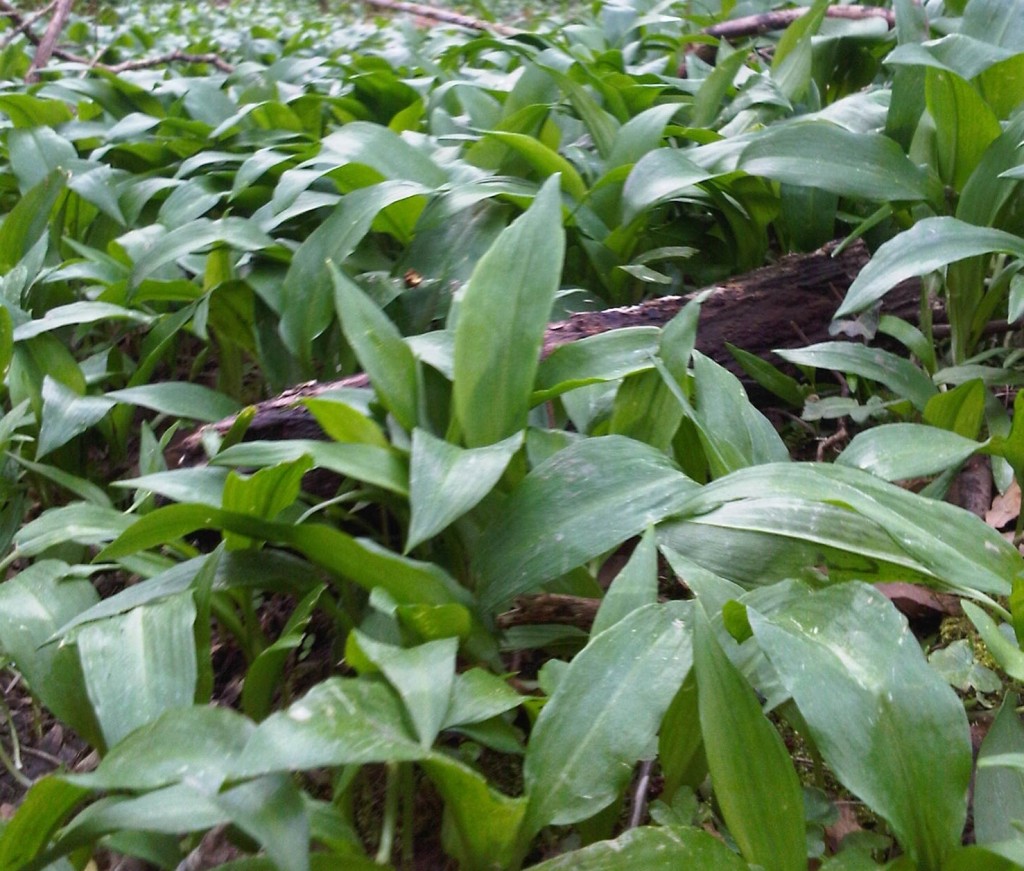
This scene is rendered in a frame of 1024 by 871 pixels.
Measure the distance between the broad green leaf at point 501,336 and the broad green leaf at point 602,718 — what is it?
283mm

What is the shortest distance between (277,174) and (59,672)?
3.59ft

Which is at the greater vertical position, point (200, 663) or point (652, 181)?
point (652, 181)

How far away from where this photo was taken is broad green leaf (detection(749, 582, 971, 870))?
0.53m

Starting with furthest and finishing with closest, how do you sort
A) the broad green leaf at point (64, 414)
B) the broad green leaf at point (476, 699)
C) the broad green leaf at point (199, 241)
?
the broad green leaf at point (199, 241)
the broad green leaf at point (64, 414)
the broad green leaf at point (476, 699)

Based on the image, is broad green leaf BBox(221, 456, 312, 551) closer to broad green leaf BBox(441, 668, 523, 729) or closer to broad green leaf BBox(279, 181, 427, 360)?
broad green leaf BBox(441, 668, 523, 729)

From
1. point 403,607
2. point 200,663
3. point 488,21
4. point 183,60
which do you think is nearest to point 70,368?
point 200,663

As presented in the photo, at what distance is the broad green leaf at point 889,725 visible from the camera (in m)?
0.53

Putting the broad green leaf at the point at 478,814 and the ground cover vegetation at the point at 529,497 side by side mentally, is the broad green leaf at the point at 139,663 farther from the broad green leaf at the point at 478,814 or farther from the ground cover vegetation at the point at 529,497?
the broad green leaf at the point at 478,814

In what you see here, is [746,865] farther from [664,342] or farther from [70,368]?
[70,368]

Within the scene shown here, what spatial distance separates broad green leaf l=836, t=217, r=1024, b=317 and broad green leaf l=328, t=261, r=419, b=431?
52cm

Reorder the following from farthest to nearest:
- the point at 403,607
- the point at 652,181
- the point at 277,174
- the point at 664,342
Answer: the point at 277,174 < the point at 652,181 < the point at 664,342 < the point at 403,607

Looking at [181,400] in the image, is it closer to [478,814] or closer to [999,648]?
[478,814]

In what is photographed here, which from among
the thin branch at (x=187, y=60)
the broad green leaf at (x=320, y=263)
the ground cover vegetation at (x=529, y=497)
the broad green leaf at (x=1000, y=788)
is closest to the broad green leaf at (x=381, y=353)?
the ground cover vegetation at (x=529, y=497)

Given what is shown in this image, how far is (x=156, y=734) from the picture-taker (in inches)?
22.0
